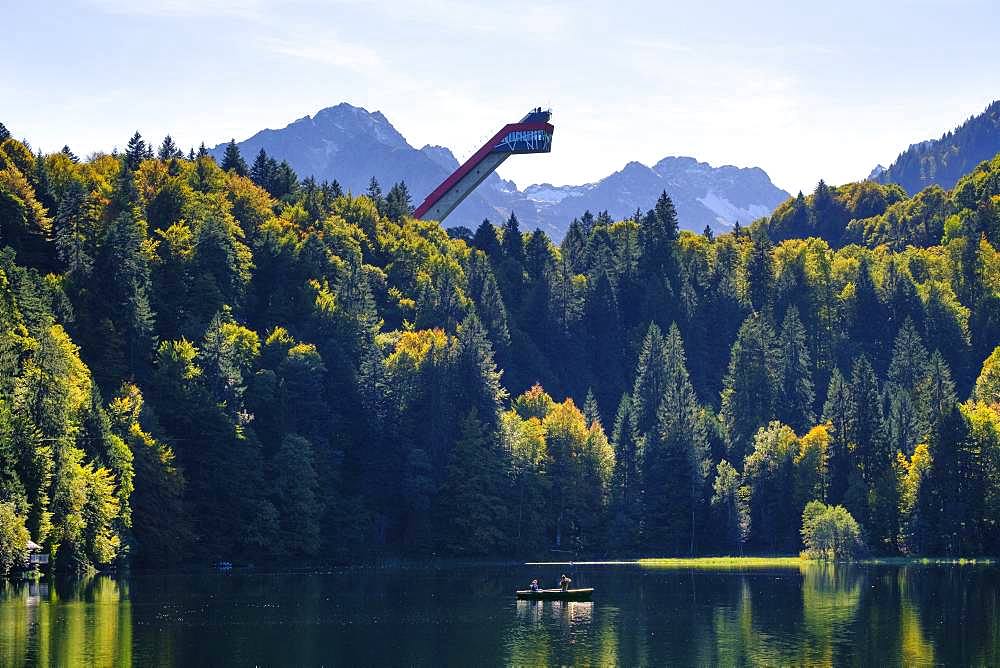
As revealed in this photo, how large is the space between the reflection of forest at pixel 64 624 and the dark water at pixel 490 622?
124mm

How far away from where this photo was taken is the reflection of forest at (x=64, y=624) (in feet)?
233

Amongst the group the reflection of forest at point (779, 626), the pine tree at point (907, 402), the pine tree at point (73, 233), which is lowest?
the reflection of forest at point (779, 626)

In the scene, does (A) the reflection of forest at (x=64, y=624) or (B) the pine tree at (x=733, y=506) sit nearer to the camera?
(A) the reflection of forest at (x=64, y=624)

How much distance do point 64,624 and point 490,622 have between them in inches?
1020

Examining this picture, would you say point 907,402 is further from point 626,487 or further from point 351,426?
point 351,426

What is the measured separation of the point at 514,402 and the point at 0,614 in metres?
113

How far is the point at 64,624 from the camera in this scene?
Answer: 82625mm

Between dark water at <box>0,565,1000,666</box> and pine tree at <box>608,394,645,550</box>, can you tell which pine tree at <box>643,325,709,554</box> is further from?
dark water at <box>0,565,1000,666</box>

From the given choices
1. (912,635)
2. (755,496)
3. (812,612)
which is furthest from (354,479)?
(912,635)

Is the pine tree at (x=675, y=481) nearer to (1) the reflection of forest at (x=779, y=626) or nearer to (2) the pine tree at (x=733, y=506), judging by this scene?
(2) the pine tree at (x=733, y=506)

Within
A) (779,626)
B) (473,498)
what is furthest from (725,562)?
(779,626)

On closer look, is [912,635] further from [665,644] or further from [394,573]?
[394,573]

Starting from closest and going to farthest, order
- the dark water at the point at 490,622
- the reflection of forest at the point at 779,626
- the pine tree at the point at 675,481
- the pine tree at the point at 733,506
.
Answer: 1. the dark water at the point at 490,622
2. the reflection of forest at the point at 779,626
3. the pine tree at the point at 733,506
4. the pine tree at the point at 675,481

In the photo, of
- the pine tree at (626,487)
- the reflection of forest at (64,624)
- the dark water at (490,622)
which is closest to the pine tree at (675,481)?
the pine tree at (626,487)
